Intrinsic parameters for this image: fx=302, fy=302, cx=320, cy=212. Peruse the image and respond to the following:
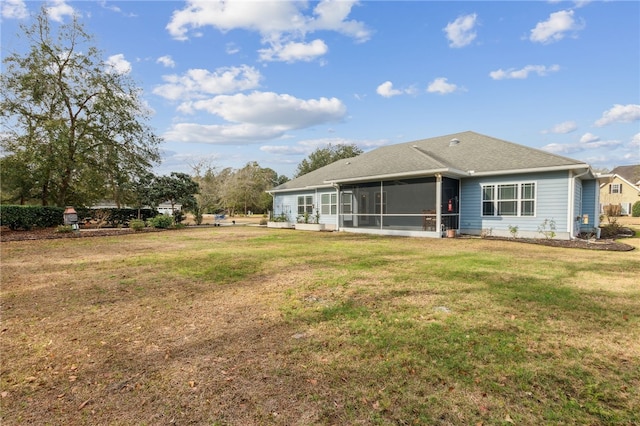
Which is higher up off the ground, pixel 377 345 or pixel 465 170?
pixel 465 170

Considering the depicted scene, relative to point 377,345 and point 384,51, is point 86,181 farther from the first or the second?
point 377,345

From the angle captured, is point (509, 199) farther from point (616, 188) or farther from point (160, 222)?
point (616, 188)

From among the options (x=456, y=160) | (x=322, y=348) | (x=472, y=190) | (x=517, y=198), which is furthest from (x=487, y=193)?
(x=322, y=348)

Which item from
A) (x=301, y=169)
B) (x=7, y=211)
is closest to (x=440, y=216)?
(x=7, y=211)

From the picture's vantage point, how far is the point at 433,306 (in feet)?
13.9

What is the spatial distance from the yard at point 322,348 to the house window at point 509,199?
23.5 feet

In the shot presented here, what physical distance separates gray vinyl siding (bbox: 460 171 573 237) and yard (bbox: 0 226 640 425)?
6.84 m

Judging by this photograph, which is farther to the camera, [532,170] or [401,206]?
[401,206]

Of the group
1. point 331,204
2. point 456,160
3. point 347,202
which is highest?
point 456,160

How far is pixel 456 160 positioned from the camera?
49.8 ft

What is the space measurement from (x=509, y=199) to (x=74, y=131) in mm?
24008

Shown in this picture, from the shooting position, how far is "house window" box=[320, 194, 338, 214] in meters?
18.8

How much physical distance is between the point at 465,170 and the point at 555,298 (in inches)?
408

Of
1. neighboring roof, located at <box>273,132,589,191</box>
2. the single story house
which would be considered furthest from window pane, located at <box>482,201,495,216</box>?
neighboring roof, located at <box>273,132,589,191</box>
